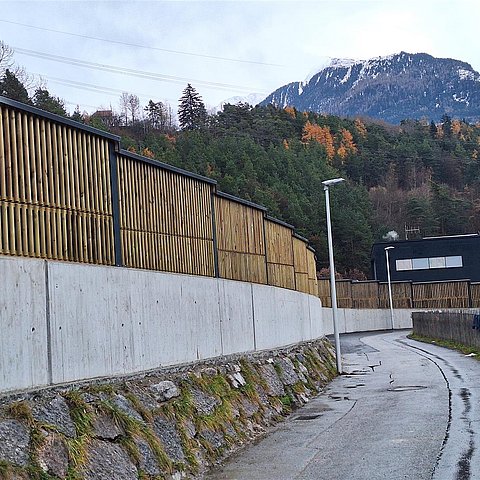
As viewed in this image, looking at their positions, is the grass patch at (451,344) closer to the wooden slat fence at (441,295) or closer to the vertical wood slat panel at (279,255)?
the vertical wood slat panel at (279,255)

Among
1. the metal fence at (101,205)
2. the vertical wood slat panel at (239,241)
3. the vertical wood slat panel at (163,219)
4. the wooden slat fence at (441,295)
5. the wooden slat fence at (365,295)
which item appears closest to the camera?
the metal fence at (101,205)

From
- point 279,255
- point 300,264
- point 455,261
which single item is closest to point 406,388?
point 279,255

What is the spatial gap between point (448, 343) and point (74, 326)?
3266cm

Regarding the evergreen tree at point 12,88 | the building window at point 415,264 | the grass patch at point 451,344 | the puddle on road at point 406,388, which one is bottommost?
the puddle on road at point 406,388

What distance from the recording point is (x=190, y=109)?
121750 millimetres

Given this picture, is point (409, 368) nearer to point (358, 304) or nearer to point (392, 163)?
point (358, 304)

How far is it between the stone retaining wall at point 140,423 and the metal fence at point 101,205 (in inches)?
76.4

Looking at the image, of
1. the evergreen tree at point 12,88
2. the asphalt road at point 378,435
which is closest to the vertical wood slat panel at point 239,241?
the asphalt road at point 378,435

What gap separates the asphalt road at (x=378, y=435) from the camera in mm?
11461

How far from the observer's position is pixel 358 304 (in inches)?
2724

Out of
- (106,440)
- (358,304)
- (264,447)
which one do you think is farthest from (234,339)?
(358,304)

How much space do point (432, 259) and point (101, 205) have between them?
3037 inches

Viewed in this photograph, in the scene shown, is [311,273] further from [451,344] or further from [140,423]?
[140,423]

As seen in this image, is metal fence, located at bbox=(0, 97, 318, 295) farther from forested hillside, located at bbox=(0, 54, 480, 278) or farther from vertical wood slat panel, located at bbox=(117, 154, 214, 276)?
forested hillside, located at bbox=(0, 54, 480, 278)
